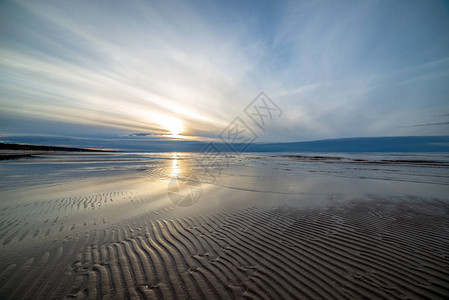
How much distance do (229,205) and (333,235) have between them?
12.4 feet

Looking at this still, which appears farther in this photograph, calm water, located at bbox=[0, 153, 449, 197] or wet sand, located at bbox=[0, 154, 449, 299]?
calm water, located at bbox=[0, 153, 449, 197]

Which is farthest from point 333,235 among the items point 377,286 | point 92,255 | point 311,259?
point 92,255

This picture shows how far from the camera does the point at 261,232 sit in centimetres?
491

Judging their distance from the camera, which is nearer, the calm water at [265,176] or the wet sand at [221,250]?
the wet sand at [221,250]

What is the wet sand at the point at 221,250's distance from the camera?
112 inches

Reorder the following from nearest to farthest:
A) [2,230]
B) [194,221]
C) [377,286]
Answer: [377,286] < [2,230] < [194,221]

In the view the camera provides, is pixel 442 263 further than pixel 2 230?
No

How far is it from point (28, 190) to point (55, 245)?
25.5ft

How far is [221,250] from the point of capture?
4000 mm

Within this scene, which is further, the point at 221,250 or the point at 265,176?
the point at 265,176

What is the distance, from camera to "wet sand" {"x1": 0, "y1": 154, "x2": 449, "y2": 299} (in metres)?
2.85

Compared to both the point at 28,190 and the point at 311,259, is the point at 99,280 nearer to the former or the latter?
the point at 311,259

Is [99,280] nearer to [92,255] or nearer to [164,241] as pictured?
[92,255]

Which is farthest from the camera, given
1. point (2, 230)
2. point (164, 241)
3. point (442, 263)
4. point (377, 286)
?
point (2, 230)
